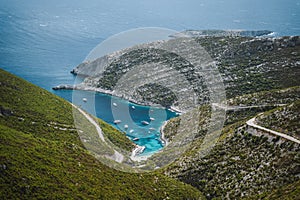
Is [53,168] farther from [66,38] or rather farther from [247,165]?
[66,38]

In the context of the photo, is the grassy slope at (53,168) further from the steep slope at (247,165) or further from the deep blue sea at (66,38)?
the deep blue sea at (66,38)

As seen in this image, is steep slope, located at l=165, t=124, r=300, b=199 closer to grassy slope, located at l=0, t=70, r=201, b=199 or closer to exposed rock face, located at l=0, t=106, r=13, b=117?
grassy slope, located at l=0, t=70, r=201, b=199

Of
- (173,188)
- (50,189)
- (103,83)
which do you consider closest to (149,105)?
(103,83)

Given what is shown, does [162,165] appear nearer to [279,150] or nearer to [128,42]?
[279,150]

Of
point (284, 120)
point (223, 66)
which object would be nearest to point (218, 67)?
point (223, 66)

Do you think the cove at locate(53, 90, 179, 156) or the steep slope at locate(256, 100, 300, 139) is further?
the cove at locate(53, 90, 179, 156)

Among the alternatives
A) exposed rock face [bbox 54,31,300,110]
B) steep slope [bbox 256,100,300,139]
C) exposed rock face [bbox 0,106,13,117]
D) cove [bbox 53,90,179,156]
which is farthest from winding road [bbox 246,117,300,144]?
exposed rock face [bbox 54,31,300,110]
